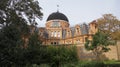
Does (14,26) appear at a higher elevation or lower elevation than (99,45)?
higher

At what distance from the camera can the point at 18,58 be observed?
21625 mm

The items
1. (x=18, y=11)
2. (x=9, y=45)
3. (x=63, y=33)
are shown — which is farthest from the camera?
(x=63, y=33)

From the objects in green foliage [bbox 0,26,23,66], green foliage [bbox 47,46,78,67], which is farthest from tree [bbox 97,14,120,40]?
green foliage [bbox 0,26,23,66]

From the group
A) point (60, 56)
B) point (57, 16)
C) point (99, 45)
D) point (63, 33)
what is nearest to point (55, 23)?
point (57, 16)

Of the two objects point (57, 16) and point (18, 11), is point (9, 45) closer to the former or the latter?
point (18, 11)

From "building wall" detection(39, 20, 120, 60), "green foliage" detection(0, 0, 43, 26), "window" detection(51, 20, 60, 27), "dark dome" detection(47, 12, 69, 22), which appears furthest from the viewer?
"dark dome" detection(47, 12, 69, 22)

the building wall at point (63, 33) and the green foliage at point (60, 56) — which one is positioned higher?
the building wall at point (63, 33)

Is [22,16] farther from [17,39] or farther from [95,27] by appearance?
[95,27]

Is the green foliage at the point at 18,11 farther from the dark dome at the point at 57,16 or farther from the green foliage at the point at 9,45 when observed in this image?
the dark dome at the point at 57,16

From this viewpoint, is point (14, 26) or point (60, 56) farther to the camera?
point (60, 56)

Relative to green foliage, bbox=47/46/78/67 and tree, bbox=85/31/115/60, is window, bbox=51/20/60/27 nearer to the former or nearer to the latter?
tree, bbox=85/31/115/60

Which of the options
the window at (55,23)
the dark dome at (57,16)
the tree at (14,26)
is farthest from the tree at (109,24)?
the tree at (14,26)

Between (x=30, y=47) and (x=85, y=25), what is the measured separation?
26.3 meters

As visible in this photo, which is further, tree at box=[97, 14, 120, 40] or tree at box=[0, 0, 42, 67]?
tree at box=[97, 14, 120, 40]
